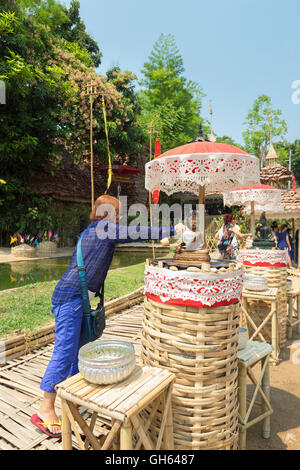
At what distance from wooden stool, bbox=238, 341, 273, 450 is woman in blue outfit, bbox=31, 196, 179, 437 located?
1044mm

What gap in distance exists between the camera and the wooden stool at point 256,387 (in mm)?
2031

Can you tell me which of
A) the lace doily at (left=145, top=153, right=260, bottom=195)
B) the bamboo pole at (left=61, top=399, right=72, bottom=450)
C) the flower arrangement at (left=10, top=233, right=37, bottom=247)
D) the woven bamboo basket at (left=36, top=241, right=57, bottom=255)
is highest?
the lace doily at (left=145, top=153, right=260, bottom=195)

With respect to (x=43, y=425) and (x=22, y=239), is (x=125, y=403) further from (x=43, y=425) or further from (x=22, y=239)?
(x=22, y=239)

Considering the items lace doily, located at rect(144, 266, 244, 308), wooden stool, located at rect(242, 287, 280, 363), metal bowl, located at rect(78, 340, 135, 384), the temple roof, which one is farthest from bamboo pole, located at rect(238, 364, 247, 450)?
the temple roof

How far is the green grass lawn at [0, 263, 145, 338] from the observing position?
367 centimetres

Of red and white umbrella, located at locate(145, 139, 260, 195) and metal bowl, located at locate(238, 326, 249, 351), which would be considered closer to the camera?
red and white umbrella, located at locate(145, 139, 260, 195)

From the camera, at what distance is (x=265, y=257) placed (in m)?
3.91

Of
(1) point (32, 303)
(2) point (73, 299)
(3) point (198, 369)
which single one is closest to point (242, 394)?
(3) point (198, 369)

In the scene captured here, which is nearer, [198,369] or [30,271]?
[198,369]

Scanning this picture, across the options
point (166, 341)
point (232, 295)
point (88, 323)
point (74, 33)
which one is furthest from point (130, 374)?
point (74, 33)

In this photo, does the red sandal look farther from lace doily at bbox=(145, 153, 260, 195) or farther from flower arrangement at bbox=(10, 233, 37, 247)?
flower arrangement at bbox=(10, 233, 37, 247)

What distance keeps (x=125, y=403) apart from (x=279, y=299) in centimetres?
320

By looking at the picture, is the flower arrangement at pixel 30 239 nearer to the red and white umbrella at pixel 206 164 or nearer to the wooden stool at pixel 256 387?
the red and white umbrella at pixel 206 164
